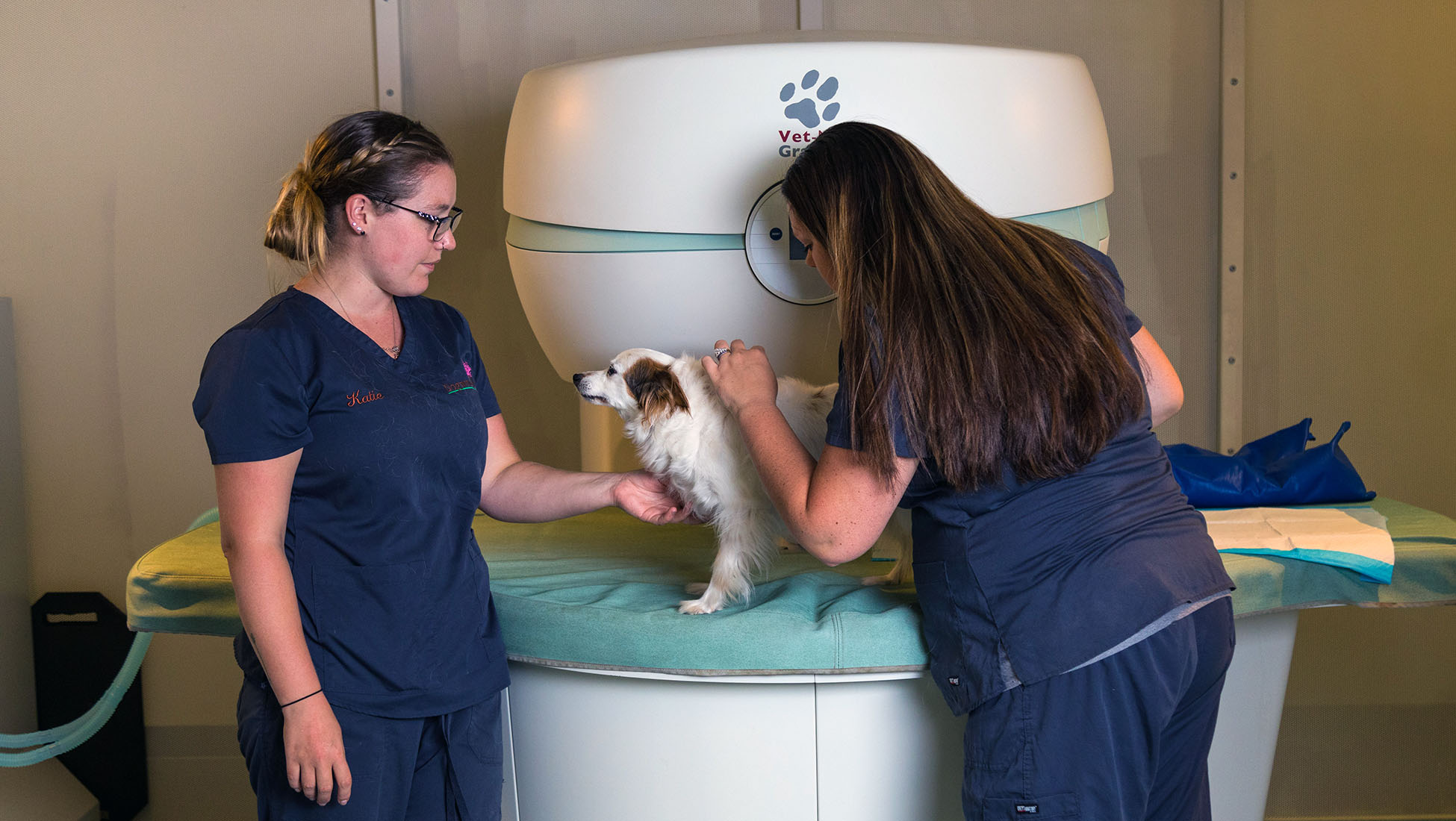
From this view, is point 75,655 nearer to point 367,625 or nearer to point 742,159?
point 367,625

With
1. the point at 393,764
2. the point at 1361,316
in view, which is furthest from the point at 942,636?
the point at 1361,316

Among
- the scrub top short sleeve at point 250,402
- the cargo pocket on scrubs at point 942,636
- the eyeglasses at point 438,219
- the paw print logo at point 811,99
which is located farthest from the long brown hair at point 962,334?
the scrub top short sleeve at point 250,402

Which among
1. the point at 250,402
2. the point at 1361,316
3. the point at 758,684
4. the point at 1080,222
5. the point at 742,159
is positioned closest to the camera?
the point at 250,402

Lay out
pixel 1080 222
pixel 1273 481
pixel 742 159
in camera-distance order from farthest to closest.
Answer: pixel 1273 481
pixel 1080 222
pixel 742 159

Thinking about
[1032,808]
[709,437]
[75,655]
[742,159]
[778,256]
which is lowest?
[75,655]

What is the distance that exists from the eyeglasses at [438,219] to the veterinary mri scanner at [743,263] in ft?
0.85

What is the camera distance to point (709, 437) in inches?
50.1

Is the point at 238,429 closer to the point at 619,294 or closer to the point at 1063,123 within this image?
the point at 619,294

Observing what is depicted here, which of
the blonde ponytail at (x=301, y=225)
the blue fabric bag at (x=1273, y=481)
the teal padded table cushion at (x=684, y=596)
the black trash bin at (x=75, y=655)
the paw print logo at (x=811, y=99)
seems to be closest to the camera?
the blonde ponytail at (x=301, y=225)

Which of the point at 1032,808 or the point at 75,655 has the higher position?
the point at 1032,808

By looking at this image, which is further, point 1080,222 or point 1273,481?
point 1273,481

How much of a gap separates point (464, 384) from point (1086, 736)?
2.21 feet

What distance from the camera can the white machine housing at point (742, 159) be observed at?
1.22 m

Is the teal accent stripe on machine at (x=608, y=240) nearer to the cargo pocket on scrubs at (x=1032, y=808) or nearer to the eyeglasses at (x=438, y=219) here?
the eyeglasses at (x=438, y=219)
